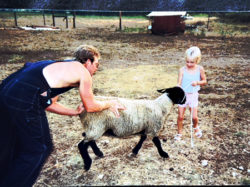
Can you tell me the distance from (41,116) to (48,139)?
31 centimetres

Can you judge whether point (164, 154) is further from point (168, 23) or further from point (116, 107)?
point (168, 23)

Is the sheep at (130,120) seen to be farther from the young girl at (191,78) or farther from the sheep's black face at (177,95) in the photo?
the young girl at (191,78)

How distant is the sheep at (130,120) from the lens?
320cm

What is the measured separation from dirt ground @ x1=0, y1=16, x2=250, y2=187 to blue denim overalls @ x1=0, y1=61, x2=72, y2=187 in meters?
1.03

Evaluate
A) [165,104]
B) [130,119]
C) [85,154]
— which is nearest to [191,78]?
[165,104]

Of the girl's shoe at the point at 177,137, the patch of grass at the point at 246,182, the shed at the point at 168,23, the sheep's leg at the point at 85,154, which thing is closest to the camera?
the patch of grass at the point at 246,182

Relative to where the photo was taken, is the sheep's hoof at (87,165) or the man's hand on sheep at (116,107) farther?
the sheep's hoof at (87,165)

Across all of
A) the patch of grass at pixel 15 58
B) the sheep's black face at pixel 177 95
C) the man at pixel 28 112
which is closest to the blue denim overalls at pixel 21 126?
the man at pixel 28 112

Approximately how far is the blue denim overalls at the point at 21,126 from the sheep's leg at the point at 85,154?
0.94 meters

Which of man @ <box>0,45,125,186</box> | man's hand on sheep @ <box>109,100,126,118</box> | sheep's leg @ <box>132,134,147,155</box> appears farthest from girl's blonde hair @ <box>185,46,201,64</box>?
man @ <box>0,45,125,186</box>

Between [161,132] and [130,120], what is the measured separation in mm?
1072

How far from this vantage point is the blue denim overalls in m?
2.30

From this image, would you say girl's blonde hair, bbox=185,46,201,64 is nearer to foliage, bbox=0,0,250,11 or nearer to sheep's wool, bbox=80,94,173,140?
sheep's wool, bbox=80,94,173,140

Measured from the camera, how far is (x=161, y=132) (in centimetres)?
418
